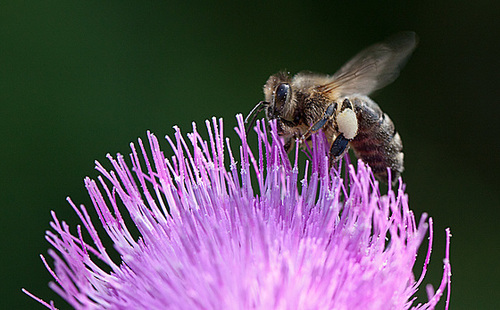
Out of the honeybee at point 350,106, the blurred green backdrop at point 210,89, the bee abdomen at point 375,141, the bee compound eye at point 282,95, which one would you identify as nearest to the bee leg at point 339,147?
the honeybee at point 350,106

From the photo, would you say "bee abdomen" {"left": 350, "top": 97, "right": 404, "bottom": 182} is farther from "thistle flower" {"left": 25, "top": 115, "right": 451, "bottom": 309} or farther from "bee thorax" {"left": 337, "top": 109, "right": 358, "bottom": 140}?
"thistle flower" {"left": 25, "top": 115, "right": 451, "bottom": 309}

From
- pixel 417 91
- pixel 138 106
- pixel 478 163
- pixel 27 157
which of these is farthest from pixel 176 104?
pixel 478 163

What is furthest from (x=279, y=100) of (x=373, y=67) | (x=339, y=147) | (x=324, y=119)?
(x=373, y=67)

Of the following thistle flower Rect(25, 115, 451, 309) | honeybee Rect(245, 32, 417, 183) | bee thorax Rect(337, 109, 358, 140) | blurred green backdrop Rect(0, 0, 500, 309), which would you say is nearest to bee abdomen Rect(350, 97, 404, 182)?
honeybee Rect(245, 32, 417, 183)

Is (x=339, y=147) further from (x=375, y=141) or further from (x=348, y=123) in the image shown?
(x=375, y=141)

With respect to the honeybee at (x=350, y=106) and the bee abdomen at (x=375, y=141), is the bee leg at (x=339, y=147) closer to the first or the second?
the honeybee at (x=350, y=106)

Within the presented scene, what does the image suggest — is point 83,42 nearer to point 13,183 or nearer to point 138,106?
point 138,106
